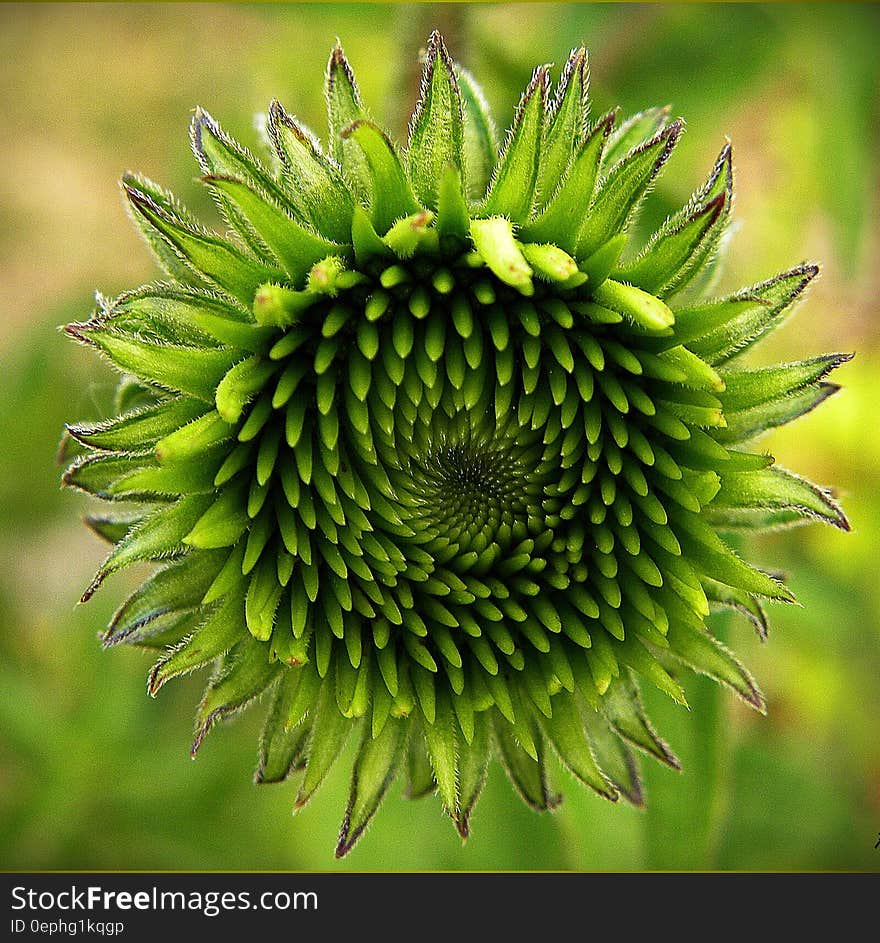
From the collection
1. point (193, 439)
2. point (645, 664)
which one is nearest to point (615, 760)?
point (645, 664)

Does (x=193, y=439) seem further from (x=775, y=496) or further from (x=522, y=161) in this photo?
(x=775, y=496)

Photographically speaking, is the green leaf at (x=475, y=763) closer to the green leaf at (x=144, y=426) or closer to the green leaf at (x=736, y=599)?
the green leaf at (x=736, y=599)

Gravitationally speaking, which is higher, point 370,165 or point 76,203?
point 76,203

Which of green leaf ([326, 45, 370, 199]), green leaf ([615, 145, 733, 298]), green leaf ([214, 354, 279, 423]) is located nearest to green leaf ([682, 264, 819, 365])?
green leaf ([615, 145, 733, 298])

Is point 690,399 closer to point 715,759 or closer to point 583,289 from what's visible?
point 583,289

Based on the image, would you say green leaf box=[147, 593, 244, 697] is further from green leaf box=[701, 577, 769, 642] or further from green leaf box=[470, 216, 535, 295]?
green leaf box=[701, 577, 769, 642]

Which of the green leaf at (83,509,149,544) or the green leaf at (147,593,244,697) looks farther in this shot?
the green leaf at (83,509,149,544)

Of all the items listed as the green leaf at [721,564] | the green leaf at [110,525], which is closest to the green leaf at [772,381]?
the green leaf at [721,564]

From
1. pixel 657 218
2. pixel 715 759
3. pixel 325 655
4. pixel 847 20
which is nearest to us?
pixel 325 655
